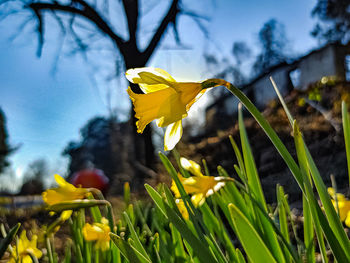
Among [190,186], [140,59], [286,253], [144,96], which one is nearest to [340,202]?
[286,253]

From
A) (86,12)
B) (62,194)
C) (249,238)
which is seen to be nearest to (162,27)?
(86,12)

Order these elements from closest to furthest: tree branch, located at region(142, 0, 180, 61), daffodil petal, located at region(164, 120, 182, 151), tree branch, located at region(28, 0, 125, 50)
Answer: daffodil petal, located at region(164, 120, 182, 151), tree branch, located at region(142, 0, 180, 61), tree branch, located at region(28, 0, 125, 50)

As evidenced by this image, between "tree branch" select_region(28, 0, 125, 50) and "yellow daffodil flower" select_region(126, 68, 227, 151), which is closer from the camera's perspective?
"yellow daffodil flower" select_region(126, 68, 227, 151)

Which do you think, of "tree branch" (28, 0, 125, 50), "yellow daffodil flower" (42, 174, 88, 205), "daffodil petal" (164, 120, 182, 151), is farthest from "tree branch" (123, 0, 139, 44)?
"daffodil petal" (164, 120, 182, 151)

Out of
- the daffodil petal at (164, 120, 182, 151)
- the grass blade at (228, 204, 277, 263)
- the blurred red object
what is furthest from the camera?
the blurred red object

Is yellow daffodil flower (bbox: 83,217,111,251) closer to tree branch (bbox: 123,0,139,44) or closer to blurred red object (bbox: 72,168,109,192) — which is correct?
blurred red object (bbox: 72,168,109,192)

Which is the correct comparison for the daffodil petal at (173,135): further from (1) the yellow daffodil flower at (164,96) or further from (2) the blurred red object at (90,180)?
(2) the blurred red object at (90,180)

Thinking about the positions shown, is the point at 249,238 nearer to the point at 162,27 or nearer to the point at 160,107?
the point at 160,107

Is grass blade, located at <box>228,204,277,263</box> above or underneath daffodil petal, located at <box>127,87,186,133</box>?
underneath

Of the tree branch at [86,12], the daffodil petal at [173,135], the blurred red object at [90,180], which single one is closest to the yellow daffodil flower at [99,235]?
the daffodil petal at [173,135]
